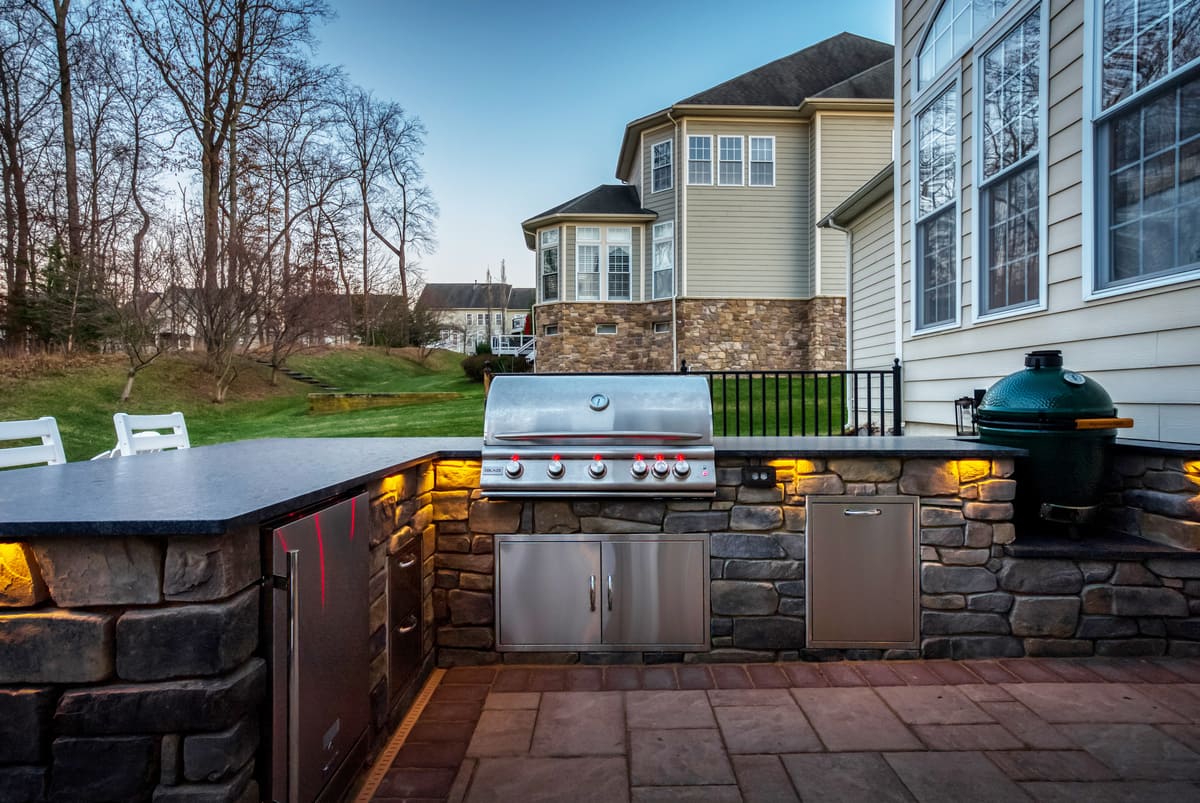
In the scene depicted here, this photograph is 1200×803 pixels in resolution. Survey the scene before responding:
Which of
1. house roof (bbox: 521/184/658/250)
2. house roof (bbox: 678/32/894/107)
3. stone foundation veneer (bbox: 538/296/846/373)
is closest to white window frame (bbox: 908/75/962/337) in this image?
stone foundation veneer (bbox: 538/296/846/373)

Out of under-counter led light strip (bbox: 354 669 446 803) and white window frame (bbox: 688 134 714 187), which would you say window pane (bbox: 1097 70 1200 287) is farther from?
white window frame (bbox: 688 134 714 187)

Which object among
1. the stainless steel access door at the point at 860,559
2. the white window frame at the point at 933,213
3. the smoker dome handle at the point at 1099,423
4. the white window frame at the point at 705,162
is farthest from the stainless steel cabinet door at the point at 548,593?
the white window frame at the point at 705,162

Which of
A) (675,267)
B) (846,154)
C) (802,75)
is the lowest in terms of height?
(675,267)

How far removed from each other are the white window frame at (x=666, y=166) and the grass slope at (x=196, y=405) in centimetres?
653

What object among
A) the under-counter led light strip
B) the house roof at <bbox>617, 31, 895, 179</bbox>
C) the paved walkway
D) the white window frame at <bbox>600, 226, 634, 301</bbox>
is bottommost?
the under-counter led light strip

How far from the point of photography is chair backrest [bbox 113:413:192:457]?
3371mm

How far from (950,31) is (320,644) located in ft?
18.8

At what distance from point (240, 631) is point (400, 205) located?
22.0m

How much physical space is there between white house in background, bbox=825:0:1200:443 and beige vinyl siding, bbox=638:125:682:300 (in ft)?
28.5

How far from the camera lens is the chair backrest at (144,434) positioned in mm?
3371

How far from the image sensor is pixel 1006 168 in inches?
155

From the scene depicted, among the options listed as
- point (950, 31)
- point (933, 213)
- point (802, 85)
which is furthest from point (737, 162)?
point (933, 213)

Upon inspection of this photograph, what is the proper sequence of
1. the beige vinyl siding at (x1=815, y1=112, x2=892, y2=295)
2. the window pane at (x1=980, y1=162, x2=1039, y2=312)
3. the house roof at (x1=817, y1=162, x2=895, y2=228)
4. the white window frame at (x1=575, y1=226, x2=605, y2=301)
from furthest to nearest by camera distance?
the white window frame at (x1=575, y1=226, x2=605, y2=301), the beige vinyl siding at (x1=815, y1=112, x2=892, y2=295), the house roof at (x1=817, y1=162, x2=895, y2=228), the window pane at (x1=980, y1=162, x2=1039, y2=312)

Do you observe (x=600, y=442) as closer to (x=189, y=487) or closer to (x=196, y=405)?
(x=189, y=487)
